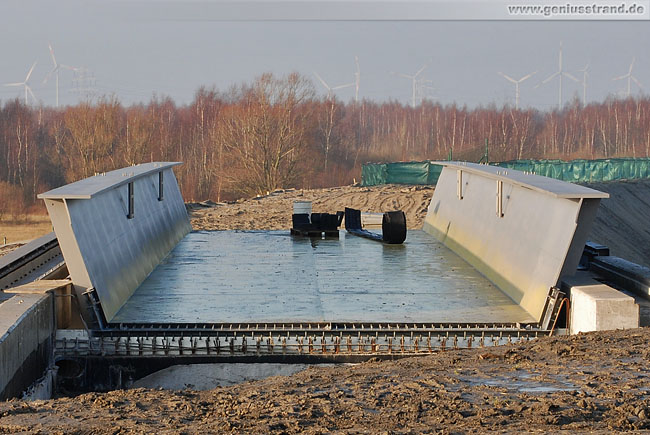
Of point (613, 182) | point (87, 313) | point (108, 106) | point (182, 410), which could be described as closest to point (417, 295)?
point (87, 313)

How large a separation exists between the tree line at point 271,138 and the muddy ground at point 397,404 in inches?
1364

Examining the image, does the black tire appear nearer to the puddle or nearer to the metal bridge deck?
the metal bridge deck

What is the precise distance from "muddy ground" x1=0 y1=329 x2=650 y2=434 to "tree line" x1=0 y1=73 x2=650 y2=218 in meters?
34.6

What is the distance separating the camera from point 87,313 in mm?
12297

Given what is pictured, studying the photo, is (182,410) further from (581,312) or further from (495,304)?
(495,304)

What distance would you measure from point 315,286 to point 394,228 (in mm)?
5599

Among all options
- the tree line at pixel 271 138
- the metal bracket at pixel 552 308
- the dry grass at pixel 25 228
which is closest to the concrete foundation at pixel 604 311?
the metal bracket at pixel 552 308

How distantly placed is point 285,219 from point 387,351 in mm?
23218

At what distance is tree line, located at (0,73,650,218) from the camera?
199 feet

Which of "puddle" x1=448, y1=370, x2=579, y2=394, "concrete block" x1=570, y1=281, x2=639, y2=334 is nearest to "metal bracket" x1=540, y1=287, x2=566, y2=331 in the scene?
"concrete block" x1=570, y1=281, x2=639, y2=334

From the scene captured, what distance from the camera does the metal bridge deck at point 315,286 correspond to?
13.3 m

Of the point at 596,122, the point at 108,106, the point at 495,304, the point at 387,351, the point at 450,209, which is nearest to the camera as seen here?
the point at 387,351

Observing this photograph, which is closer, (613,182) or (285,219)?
(285,219)

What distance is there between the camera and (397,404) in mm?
7738
